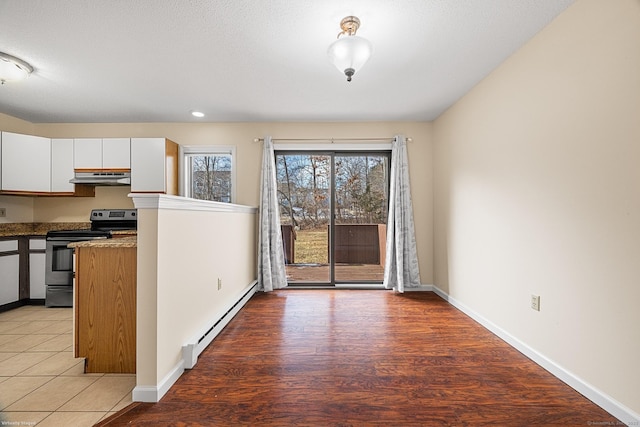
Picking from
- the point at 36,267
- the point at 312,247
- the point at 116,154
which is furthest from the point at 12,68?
the point at 312,247

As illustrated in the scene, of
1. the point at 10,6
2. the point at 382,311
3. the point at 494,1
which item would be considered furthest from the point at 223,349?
the point at 494,1

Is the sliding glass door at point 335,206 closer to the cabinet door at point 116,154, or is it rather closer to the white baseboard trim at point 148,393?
the cabinet door at point 116,154

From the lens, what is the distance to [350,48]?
1.71 meters

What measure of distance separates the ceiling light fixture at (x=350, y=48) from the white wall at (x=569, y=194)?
1.27 metres

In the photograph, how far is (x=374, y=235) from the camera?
416 centimetres

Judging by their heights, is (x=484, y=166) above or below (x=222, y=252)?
above

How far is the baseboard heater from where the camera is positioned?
1811 millimetres

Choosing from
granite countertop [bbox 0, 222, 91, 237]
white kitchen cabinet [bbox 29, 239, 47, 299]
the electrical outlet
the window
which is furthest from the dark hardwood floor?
granite countertop [bbox 0, 222, 91, 237]

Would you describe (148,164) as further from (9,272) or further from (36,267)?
(9,272)

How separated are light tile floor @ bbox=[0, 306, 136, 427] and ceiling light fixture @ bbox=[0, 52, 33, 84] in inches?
89.7

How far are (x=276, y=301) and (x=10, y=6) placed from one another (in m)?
3.18

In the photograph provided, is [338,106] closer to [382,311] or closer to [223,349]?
[382,311]

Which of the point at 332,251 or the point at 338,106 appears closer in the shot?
the point at 338,106

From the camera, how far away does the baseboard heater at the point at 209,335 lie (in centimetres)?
181
